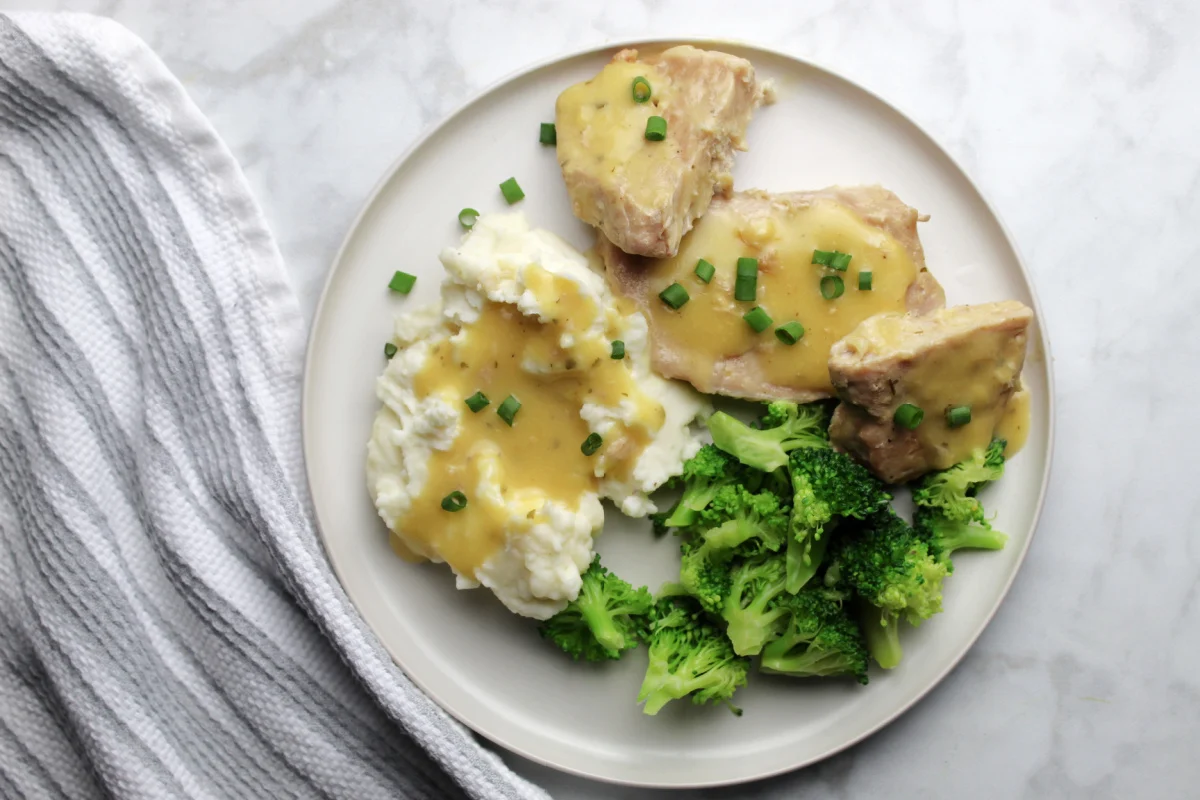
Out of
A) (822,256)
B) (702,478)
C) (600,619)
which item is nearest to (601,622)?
(600,619)

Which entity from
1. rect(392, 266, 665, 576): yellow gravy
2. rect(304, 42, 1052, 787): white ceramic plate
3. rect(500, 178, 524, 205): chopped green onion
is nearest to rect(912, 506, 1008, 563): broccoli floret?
rect(304, 42, 1052, 787): white ceramic plate

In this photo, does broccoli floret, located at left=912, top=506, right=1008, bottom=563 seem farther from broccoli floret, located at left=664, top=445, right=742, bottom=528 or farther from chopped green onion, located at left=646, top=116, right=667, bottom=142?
chopped green onion, located at left=646, top=116, right=667, bottom=142

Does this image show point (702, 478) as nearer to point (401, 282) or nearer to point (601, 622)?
point (601, 622)

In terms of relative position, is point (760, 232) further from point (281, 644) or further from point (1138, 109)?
point (281, 644)

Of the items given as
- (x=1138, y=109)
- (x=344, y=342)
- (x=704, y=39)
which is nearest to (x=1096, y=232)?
(x=1138, y=109)

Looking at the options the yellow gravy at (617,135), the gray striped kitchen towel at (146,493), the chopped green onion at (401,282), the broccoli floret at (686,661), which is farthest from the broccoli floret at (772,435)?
the gray striped kitchen towel at (146,493)

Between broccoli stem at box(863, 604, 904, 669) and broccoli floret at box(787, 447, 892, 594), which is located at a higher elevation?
broccoli floret at box(787, 447, 892, 594)
